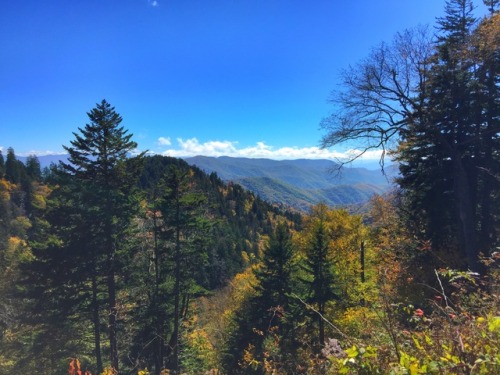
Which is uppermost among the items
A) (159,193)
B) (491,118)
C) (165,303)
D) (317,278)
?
(491,118)

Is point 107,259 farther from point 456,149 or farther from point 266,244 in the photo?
point 456,149

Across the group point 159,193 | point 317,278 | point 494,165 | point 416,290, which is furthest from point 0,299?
point 494,165

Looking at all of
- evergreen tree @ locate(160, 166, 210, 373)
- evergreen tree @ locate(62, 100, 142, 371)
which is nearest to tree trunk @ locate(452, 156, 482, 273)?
evergreen tree @ locate(160, 166, 210, 373)

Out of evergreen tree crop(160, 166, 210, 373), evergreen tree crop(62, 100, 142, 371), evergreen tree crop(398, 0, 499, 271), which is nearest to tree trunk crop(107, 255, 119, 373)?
evergreen tree crop(62, 100, 142, 371)

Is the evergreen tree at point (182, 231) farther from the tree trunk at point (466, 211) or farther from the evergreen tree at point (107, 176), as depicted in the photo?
the tree trunk at point (466, 211)

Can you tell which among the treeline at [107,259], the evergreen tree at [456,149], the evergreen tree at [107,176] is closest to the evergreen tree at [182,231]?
the treeline at [107,259]

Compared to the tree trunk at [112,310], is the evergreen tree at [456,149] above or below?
above

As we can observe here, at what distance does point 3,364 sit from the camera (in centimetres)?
1988

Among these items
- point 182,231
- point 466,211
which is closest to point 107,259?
point 182,231

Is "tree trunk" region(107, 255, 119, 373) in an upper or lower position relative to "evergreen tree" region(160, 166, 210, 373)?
lower

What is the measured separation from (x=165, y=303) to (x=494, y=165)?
716 inches

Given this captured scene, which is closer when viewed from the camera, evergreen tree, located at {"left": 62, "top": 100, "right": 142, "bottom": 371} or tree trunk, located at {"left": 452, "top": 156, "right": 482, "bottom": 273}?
tree trunk, located at {"left": 452, "top": 156, "right": 482, "bottom": 273}

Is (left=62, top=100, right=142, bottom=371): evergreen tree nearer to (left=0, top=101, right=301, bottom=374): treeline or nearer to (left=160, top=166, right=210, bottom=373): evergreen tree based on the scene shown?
(left=0, top=101, right=301, bottom=374): treeline

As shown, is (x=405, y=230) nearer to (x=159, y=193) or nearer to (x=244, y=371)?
(x=244, y=371)
